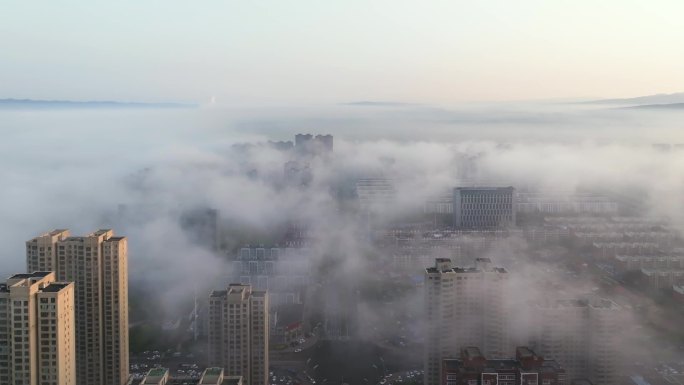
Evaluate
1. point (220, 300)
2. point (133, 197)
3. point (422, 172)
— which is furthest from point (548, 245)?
point (133, 197)

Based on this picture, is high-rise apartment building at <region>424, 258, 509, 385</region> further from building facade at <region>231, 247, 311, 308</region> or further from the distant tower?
the distant tower

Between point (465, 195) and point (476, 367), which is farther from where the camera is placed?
point (465, 195)

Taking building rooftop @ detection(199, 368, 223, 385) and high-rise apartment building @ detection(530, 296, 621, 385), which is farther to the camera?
high-rise apartment building @ detection(530, 296, 621, 385)

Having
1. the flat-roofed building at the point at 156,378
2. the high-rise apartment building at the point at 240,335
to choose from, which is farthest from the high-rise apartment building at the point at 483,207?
the flat-roofed building at the point at 156,378

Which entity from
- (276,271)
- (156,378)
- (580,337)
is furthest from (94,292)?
(580,337)

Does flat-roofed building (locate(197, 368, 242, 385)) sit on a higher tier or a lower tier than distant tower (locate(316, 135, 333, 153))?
lower

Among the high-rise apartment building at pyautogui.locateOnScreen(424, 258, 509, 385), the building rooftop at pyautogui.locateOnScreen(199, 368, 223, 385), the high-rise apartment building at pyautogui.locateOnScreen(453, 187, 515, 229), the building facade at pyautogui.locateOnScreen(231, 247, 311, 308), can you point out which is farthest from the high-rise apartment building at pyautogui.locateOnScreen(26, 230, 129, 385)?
the high-rise apartment building at pyautogui.locateOnScreen(453, 187, 515, 229)

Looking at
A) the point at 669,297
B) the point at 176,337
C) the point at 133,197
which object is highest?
the point at 133,197

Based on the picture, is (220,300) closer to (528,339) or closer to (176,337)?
(176,337)
